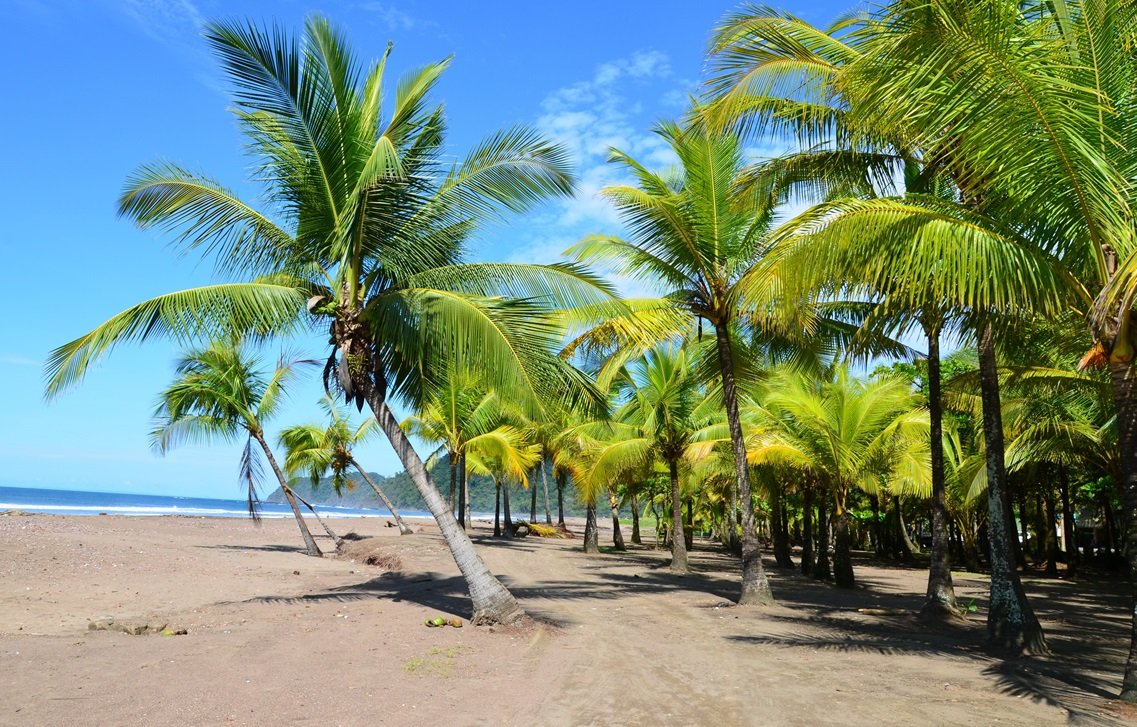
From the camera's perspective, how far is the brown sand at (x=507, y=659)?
5723 mm

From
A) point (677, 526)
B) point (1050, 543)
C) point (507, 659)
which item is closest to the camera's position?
point (507, 659)

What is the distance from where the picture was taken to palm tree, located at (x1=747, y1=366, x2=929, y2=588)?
1554 centimetres

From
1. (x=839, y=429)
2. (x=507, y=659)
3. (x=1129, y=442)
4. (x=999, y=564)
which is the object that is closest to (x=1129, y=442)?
(x=1129, y=442)

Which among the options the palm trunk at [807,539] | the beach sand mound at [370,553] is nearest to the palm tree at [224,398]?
the beach sand mound at [370,553]

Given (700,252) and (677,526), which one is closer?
(700,252)

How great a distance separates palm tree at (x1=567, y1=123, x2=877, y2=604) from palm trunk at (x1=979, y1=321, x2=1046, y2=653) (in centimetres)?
281

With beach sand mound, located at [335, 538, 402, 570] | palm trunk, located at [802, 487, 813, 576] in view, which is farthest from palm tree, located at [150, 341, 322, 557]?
palm trunk, located at [802, 487, 813, 576]

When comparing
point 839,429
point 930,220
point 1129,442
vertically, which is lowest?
point 1129,442

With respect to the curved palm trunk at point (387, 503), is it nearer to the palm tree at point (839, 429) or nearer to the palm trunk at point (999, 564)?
the palm tree at point (839, 429)

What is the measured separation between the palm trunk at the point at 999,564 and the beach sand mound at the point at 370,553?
1206 cm

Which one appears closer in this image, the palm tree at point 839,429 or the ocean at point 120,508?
the palm tree at point 839,429

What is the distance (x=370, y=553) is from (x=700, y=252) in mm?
13117

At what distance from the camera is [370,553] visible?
66.1 ft

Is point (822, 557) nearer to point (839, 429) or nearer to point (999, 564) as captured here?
point (839, 429)
